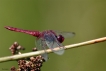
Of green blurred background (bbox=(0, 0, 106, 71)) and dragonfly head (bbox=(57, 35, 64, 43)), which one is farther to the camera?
green blurred background (bbox=(0, 0, 106, 71))

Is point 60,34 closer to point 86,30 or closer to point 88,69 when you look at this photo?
point 88,69

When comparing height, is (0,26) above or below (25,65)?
above

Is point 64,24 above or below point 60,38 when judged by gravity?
above

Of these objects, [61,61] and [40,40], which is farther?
[61,61]

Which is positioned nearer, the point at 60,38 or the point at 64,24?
the point at 60,38

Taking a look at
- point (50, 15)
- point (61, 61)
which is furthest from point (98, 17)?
point (61, 61)

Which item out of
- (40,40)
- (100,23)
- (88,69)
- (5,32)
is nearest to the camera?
(40,40)

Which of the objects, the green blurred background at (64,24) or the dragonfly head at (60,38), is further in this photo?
the green blurred background at (64,24)

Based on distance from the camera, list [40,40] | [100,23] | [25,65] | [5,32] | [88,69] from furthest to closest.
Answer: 1. [100,23]
2. [5,32]
3. [88,69]
4. [40,40]
5. [25,65]
